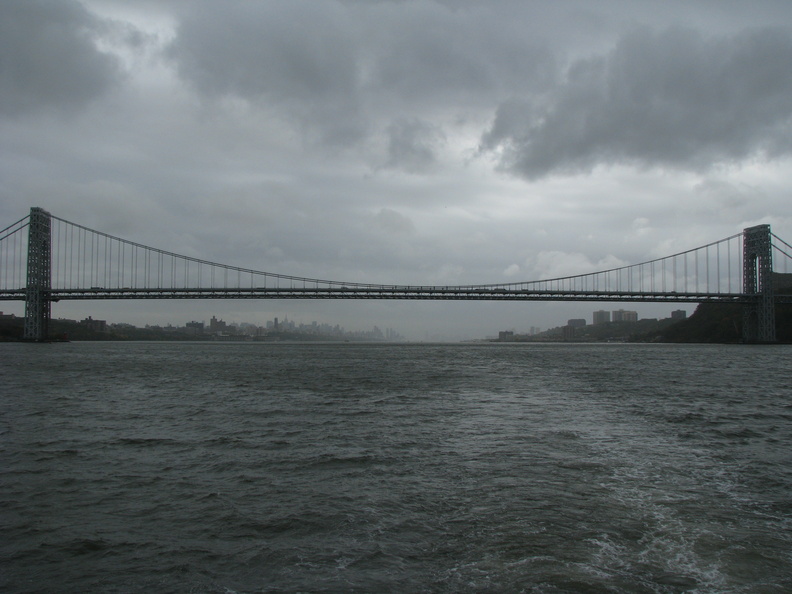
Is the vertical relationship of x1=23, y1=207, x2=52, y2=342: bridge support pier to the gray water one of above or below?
above

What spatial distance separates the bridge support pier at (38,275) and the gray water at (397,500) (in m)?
64.3

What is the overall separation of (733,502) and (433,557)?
14.5 feet

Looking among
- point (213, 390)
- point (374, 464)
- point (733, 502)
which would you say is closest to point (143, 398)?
point (213, 390)

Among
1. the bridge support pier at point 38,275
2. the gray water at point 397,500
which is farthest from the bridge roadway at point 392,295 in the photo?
the gray water at point 397,500

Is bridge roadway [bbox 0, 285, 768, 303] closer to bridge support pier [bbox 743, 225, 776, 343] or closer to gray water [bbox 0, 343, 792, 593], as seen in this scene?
bridge support pier [bbox 743, 225, 776, 343]

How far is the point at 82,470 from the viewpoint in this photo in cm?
880

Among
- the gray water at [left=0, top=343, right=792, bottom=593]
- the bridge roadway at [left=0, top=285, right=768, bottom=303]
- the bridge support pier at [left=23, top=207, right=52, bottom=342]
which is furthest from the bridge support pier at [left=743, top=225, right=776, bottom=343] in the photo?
the bridge support pier at [left=23, top=207, right=52, bottom=342]

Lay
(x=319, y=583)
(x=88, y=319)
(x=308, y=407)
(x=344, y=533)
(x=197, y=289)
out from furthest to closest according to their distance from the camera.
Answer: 1. (x=88, y=319)
2. (x=197, y=289)
3. (x=308, y=407)
4. (x=344, y=533)
5. (x=319, y=583)

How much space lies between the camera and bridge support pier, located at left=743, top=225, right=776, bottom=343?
73.1 metres

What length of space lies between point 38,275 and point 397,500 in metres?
78.9

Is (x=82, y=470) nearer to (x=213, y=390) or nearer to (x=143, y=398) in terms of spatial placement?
(x=143, y=398)

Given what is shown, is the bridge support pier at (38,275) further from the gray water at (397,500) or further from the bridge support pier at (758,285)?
the bridge support pier at (758,285)

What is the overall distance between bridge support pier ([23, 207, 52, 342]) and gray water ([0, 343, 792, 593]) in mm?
64325

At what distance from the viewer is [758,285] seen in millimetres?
76312
